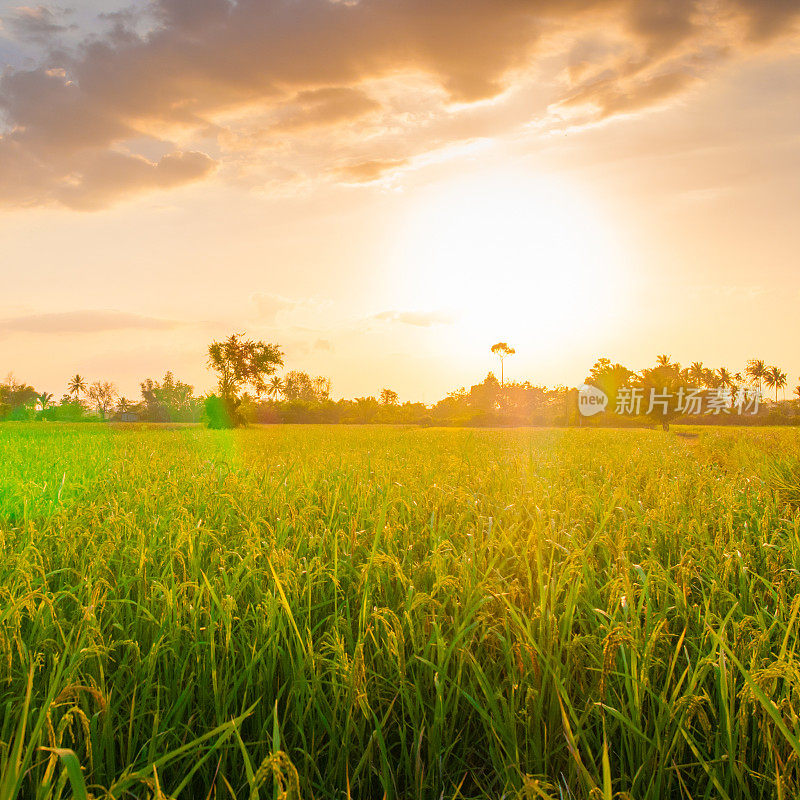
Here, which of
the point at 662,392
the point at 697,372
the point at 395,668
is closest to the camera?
the point at 395,668

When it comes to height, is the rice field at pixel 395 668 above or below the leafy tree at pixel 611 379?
below

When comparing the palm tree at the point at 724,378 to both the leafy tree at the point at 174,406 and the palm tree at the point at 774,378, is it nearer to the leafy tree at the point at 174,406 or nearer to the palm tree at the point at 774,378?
the palm tree at the point at 774,378

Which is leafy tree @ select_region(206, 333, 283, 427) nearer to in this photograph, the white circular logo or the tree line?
the tree line

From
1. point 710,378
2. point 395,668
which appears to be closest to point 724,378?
point 710,378

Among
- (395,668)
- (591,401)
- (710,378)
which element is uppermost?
(710,378)

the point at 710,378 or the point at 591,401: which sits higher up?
the point at 710,378

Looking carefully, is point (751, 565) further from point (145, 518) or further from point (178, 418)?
point (178, 418)

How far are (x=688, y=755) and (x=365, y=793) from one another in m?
1.10

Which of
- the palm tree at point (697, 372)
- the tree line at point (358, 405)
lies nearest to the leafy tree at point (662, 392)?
the tree line at point (358, 405)

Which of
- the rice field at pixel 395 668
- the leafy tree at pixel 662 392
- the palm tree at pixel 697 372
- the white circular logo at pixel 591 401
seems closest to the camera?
the rice field at pixel 395 668

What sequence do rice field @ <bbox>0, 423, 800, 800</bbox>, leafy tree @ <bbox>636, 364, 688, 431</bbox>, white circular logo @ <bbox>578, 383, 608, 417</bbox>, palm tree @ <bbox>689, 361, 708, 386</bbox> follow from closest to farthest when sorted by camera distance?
rice field @ <bbox>0, 423, 800, 800</bbox>, leafy tree @ <bbox>636, 364, 688, 431</bbox>, white circular logo @ <bbox>578, 383, 608, 417</bbox>, palm tree @ <bbox>689, 361, 708, 386</bbox>

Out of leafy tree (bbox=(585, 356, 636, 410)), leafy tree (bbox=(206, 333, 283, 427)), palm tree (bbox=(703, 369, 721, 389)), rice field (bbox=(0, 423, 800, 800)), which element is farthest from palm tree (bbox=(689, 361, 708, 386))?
rice field (bbox=(0, 423, 800, 800))

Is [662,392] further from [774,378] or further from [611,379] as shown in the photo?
[774,378]

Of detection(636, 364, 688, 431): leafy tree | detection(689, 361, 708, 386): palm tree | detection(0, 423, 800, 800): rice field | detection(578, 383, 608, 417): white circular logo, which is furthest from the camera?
detection(689, 361, 708, 386): palm tree
